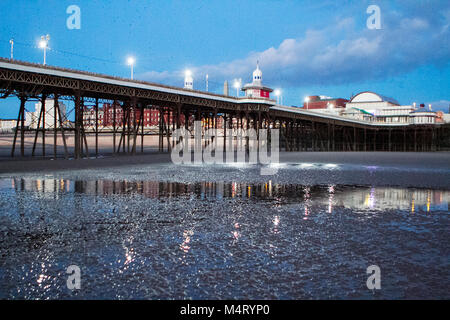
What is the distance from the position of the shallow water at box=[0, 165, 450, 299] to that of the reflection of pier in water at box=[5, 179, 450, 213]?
15 cm

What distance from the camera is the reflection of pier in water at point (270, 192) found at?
1147cm

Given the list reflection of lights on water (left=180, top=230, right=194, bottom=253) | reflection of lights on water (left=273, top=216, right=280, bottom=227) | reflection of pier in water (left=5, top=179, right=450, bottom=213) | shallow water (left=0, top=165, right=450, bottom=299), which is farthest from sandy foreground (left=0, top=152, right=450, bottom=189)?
reflection of lights on water (left=180, top=230, right=194, bottom=253)

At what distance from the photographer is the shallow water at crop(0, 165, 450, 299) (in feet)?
15.6

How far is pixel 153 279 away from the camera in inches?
197

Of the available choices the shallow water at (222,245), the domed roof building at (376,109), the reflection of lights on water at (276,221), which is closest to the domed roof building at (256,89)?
the domed roof building at (376,109)

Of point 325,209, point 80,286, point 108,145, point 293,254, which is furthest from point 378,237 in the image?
point 108,145

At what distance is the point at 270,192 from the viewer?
1396 centimetres

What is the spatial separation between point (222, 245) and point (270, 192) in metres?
7.51

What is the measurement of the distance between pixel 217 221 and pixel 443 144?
10108 centimetres

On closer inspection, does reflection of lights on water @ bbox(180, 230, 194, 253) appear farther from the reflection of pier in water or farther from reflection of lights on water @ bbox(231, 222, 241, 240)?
the reflection of pier in water

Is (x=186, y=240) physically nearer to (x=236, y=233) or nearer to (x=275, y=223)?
(x=236, y=233)

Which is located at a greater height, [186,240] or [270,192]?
[270,192]

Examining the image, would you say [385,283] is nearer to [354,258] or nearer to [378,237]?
[354,258]

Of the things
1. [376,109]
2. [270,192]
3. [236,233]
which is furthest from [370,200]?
[376,109]
